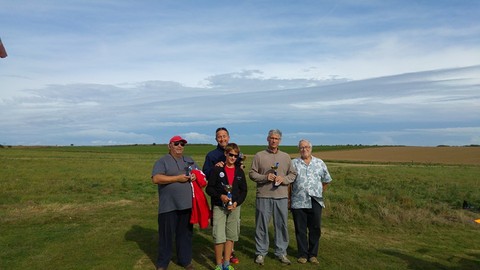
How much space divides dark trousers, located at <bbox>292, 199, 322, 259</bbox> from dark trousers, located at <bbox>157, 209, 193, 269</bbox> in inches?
70.3

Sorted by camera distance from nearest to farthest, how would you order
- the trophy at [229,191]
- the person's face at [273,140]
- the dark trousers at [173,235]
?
the trophy at [229,191]
the dark trousers at [173,235]
the person's face at [273,140]

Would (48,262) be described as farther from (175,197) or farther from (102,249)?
(175,197)

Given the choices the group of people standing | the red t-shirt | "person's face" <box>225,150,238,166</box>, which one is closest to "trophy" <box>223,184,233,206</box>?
the group of people standing

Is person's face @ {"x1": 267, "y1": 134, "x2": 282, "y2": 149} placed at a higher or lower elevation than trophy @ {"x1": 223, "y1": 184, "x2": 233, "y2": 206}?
higher

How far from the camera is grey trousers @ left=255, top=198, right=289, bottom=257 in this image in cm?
690

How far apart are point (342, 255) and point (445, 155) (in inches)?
2278

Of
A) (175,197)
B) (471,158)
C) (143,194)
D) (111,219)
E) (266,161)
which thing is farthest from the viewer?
(471,158)

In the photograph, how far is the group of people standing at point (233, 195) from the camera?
6.33m

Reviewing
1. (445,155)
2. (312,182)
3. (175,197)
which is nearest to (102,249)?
(175,197)

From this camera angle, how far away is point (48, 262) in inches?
278

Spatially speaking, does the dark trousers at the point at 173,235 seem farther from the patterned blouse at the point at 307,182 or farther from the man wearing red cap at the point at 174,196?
the patterned blouse at the point at 307,182

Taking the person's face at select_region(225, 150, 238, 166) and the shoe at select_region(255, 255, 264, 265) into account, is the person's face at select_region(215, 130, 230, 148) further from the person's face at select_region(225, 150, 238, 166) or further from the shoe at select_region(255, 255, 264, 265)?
the shoe at select_region(255, 255, 264, 265)

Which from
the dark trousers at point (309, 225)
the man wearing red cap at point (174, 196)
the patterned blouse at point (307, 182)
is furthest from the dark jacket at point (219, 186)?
the dark trousers at point (309, 225)

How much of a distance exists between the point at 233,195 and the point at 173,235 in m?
1.14
